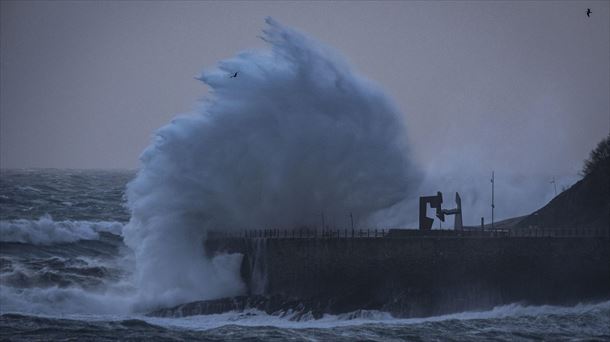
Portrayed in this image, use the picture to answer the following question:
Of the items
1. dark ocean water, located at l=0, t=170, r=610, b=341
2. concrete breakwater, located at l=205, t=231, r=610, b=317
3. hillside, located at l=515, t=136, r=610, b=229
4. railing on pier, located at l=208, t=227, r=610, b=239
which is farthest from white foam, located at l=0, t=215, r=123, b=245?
hillside, located at l=515, t=136, r=610, b=229

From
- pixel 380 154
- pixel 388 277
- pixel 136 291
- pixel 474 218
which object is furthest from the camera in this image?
pixel 474 218

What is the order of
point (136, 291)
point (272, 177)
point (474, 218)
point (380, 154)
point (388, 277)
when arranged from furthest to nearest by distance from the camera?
1. point (474, 218)
2. point (380, 154)
3. point (272, 177)
4. point (136, 291)
5. point (388, 277)

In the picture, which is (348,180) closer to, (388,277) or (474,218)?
(388,277)

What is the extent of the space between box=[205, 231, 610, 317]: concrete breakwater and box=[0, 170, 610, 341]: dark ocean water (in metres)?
1.30

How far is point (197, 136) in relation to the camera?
212 feet

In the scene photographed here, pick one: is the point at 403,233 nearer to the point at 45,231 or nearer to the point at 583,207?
the point at 583,207

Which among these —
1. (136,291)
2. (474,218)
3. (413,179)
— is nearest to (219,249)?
(136,291)

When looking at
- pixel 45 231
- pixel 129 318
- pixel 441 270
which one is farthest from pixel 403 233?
pixel 45 231

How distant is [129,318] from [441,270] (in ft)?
54.5

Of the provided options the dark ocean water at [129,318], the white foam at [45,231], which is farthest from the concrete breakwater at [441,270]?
the white foam at [45,231]

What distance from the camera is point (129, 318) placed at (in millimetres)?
52562

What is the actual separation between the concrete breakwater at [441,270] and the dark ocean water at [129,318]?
4.27ft

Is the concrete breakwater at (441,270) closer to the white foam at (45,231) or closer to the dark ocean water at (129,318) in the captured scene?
the dark ocean water at (129,318)

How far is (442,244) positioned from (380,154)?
1424 centimetres
